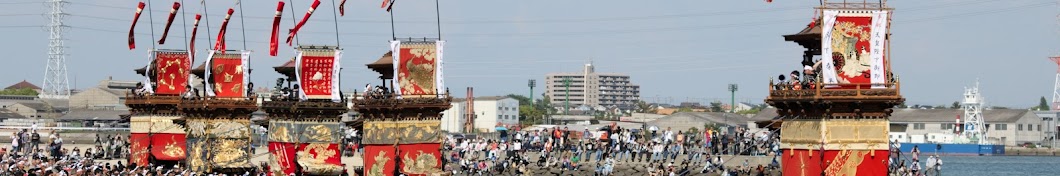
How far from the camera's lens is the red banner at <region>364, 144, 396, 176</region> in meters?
48.8

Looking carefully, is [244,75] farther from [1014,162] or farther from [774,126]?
[1014,162]

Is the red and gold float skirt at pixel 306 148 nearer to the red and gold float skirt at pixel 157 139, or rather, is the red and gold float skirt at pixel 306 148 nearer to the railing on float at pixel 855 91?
the red and gold float skirt at pixel 157 139

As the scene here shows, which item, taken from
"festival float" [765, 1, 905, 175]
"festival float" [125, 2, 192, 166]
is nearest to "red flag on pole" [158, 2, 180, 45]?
"festival float" [125, 2, 192, 166]

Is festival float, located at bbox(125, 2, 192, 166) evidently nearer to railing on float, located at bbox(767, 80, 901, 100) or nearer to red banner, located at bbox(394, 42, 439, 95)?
red banner, located at bbox(394, 42, 439, 95)

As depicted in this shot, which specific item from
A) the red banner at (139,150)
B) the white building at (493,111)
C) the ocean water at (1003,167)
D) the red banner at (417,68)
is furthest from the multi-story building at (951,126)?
the red banner at (417,68)

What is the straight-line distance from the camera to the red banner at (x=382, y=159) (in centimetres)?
4878

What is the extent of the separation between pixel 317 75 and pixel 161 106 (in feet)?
43.5

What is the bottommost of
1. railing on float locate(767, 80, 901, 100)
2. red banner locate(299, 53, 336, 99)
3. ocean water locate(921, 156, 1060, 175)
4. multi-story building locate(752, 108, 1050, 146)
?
ocean water locate(921, 156, 1060, 175)

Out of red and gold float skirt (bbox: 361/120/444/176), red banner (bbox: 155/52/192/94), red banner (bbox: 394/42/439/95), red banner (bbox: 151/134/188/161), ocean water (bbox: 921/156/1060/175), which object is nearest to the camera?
red banner (bbox: 394/42/439/95)

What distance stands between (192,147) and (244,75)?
2.91 m

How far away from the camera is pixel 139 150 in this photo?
216 feet

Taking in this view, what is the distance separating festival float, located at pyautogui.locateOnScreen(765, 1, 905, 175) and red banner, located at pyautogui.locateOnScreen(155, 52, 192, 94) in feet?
111

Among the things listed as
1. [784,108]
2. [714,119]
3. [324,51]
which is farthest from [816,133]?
[714,119]

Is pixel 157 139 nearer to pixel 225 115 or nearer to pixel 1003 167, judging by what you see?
pixel 225 115
